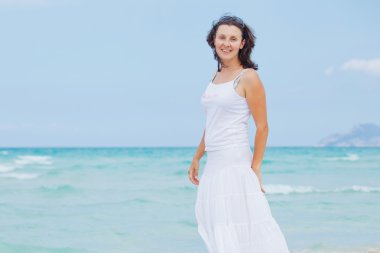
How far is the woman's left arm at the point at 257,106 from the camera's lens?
3719 millimetres

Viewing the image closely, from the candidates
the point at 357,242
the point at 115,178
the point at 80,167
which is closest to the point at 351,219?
the point at 357,242

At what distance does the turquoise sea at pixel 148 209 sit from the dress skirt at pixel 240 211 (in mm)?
4338

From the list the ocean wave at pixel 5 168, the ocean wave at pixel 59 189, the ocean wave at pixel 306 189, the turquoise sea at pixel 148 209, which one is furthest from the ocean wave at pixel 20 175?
the ocean wave at pixel 306 189

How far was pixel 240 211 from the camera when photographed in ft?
12.4

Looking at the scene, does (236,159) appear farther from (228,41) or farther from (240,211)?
(228,41)

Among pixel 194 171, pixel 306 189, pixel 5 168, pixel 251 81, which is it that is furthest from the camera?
pixel 5 168

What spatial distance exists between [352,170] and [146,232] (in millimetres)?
14180

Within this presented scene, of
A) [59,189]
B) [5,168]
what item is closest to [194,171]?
[59,189]

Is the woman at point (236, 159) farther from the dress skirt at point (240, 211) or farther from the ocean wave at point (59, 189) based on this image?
the ocean wave at point (59, 189)

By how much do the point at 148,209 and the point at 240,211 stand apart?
8341 mm

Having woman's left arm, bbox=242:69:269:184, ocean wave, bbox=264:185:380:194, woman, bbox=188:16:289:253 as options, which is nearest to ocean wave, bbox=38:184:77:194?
ocean wave, bbox=264:185:380:194

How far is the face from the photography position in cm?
381

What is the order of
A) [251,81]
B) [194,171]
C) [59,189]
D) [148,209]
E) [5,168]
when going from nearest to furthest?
[251,81] → [194,171] → [148,209] → [59,189] → [5,168]

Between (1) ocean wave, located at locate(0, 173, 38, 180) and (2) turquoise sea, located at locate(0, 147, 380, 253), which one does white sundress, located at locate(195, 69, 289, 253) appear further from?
(1) ocean wave, located at locate(0, 173, 38, 180)
